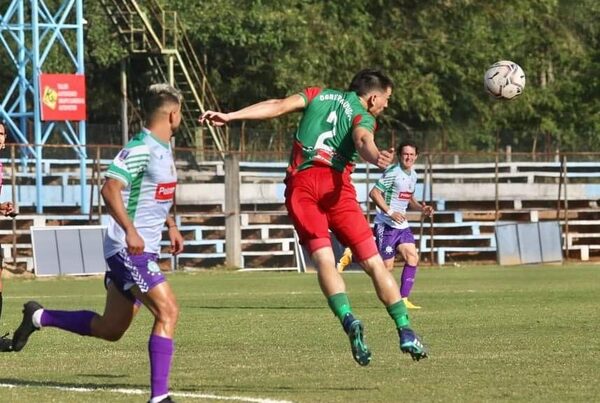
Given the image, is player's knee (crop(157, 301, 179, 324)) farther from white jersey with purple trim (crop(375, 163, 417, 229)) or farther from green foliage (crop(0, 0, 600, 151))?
green foliage (crop(0, 0, 600, 151))

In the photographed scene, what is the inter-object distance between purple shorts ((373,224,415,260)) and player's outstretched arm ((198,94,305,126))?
7.99 metres

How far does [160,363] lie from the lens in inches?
335

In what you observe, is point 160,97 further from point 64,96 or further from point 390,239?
point 64,96

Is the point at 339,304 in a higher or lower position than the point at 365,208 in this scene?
higher

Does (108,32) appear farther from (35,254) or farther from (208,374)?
(208,374)

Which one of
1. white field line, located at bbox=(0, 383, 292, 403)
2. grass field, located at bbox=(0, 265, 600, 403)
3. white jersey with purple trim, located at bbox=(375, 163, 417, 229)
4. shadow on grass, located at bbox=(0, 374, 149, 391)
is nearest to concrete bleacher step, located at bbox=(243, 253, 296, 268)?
grass field, located at bbox=(0, 265, 600, 403)

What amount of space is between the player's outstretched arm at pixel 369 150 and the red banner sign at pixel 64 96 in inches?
1004

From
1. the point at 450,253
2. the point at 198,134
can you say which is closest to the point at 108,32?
the point at 198,134

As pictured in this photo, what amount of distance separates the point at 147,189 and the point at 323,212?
88.9 inches

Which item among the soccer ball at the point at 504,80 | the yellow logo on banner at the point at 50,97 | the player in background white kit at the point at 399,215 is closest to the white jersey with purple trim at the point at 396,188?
the player in background white kit at the point at 399,215

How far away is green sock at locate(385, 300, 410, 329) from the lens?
10312 mm

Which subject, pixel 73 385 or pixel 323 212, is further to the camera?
pixel 323 212

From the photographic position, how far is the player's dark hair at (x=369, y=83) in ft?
35.8

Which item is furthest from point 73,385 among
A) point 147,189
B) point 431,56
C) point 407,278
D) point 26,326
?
point 431,56
